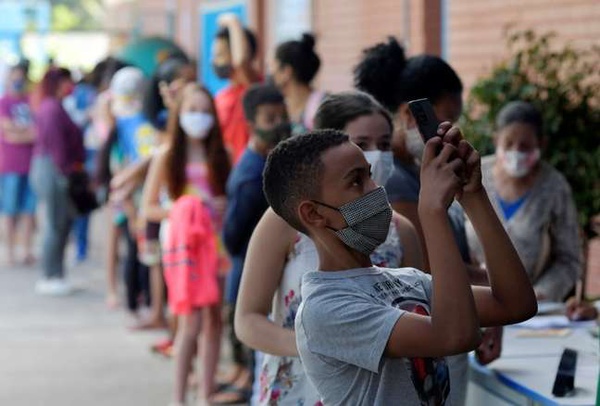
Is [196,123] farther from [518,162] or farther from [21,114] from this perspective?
[21,114]

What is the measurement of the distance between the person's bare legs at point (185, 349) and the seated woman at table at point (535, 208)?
2183mm

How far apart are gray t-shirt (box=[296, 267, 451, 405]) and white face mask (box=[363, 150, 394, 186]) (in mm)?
908

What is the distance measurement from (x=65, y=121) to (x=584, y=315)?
7079 millimetres

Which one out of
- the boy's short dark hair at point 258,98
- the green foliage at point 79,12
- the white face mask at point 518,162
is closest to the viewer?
the white face mask at point 518,162

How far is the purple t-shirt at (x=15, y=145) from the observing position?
13.1 metres

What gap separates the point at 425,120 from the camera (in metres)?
2.61

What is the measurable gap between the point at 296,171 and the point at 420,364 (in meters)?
0.52

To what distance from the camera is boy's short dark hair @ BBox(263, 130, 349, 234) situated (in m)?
2.82

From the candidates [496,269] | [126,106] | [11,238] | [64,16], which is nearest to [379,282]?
[496,269]

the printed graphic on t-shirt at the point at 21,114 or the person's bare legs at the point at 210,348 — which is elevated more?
the printed graphic on t-shirt at the point at 21,114

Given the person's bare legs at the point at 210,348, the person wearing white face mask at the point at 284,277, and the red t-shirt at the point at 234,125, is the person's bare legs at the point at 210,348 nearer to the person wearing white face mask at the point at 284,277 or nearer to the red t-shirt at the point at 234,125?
the red t-shirt at the point at 234,125

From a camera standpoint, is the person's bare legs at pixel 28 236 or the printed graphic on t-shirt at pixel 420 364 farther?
the person's bare legs at pixel 28 236

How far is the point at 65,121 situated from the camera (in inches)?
438

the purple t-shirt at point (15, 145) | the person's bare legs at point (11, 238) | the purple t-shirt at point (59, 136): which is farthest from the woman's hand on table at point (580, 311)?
the person's bare legs at point (11, 238)
